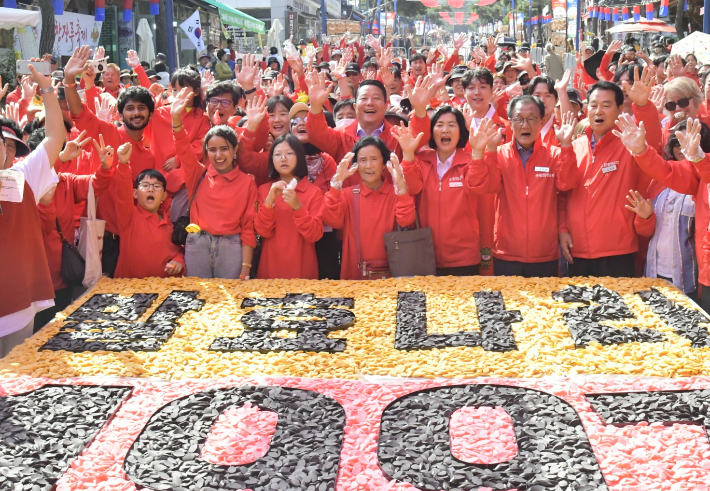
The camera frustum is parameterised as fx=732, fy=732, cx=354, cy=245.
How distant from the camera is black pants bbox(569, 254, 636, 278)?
18.4ft

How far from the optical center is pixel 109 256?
5957 millimetres

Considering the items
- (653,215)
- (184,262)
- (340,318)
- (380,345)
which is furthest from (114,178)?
(653,215)

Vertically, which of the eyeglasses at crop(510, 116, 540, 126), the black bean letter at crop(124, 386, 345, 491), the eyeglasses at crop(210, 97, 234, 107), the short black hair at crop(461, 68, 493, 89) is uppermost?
the short black hair at crop(461, 68, 493, 89)

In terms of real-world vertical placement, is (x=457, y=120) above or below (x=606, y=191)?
above

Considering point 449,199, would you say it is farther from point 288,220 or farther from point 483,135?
point 288,220

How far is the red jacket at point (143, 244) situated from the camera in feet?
18.9

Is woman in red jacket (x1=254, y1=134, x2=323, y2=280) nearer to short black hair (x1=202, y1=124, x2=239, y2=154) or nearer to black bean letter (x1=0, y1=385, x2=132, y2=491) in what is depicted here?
short black hair (x1=202, y1=124, x2=239, y2=154)

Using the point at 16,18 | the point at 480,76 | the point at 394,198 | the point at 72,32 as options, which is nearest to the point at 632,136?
the point at 394,198

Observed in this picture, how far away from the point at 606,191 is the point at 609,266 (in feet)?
1.92

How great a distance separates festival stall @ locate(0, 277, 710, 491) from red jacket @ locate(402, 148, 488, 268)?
0.66m

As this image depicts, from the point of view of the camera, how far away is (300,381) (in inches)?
150

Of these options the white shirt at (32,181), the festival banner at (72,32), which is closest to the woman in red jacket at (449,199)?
the white shirt at (32,181)

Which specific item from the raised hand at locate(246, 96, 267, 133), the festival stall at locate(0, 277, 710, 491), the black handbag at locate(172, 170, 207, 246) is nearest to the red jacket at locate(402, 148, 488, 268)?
the festival stall at locate(0, 277, 710, 491)

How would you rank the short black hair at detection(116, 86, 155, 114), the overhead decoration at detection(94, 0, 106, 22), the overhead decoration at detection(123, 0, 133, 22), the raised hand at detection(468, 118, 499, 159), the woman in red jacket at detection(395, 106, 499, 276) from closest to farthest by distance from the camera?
the raised hand at detection(468, 118, 499, 159)
the woman in red jacket at detection(395, 106, 499, 276)
the short black hair at detection(116, 86, 155, 114)
the overhead decoration at detection(94, 0, 106, 22)
the overhead decoration at detection(123, 0, 133, 22)
